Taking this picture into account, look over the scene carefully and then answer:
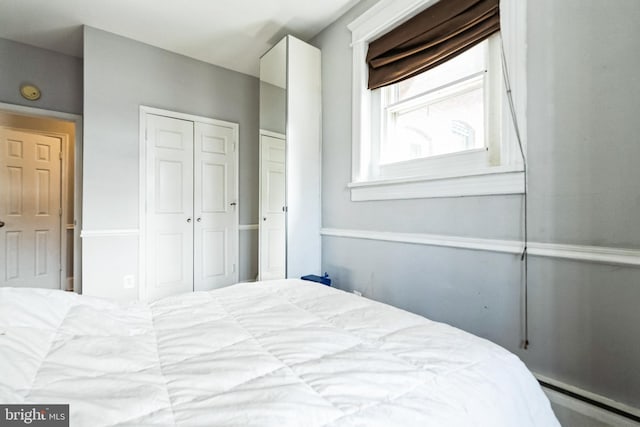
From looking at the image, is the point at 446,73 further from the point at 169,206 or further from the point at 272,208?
the point at 169,206

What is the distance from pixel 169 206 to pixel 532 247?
2958 millimetres

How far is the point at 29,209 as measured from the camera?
338cm

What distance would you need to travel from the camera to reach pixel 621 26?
1091 mm

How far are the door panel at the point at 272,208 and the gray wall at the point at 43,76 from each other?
201 cm

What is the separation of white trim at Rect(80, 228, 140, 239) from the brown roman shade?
2.45 meters

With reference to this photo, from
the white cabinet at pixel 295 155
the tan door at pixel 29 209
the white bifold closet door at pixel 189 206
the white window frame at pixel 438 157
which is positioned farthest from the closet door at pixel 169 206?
the white window frame at pixel 438 157

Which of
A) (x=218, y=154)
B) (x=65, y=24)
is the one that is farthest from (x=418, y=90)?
(x=65, y=24)

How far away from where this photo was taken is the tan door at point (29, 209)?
3188 mm

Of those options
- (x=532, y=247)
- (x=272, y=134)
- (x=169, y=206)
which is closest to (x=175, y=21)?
(x=272, y=134)

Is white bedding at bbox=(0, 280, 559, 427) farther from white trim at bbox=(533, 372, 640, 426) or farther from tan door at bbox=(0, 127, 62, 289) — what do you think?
→ tan door at bbox=(0, 127, 62, 289)

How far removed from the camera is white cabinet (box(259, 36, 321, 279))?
2408 millimetres

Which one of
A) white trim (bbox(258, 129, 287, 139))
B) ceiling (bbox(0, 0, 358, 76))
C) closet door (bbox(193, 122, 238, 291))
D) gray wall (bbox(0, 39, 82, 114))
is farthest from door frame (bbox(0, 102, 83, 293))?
white trim (bbox(258, 129, 287, 139))

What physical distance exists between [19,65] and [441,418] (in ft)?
13.6

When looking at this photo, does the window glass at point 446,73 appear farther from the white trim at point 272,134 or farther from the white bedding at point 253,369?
the white bedding at point 253,369
